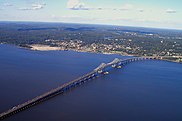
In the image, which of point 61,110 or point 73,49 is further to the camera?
point 73,49

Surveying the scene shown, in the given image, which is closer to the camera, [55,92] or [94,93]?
[55,92]

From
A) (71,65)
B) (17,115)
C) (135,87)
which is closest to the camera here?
(17,115)

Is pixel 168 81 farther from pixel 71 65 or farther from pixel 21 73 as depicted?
pixel 21 73

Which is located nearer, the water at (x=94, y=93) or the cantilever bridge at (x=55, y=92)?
the cantilever bridge at (x=55, y=92)

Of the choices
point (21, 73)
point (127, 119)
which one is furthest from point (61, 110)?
point (21, 73)

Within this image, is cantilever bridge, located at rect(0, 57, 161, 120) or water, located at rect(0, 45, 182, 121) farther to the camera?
water, located at rect(0, 45, 182, 121)

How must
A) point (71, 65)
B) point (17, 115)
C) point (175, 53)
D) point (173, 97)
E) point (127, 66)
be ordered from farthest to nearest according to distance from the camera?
point (175, 53)
point (127, 66)
point (71, 65)
point (173, 97)
point (17, 115)

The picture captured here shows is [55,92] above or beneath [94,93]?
above
